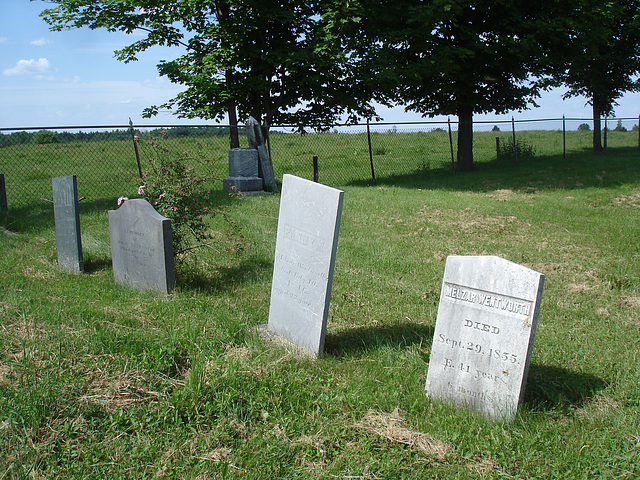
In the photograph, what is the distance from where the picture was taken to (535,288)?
123 inches

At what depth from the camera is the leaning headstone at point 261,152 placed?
13.4 metres

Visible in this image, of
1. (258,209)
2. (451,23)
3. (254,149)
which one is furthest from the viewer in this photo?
(451,23)

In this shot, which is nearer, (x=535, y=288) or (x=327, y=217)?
(x=535, y=288)

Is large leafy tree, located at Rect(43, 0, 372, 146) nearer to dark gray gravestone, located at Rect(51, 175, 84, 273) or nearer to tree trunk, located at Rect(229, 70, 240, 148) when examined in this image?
tree trunk, located at Rect(229, 70, 240, 148)

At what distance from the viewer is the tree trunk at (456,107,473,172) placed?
59.7 feet

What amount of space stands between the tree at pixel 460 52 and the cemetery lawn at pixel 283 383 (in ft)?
35.6

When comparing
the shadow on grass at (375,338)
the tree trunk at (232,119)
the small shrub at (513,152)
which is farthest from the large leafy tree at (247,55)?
the shadow on grass at (375,338)

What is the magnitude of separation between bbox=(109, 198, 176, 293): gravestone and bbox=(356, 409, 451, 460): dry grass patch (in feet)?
10.0

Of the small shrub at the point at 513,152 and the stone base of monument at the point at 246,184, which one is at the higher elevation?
the small shrub at the point at 513,152

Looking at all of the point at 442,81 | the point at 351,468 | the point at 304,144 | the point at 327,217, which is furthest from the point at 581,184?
the point at 351,468

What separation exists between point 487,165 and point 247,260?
1540 centimetres

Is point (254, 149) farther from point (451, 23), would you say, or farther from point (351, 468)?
point (351, 468)

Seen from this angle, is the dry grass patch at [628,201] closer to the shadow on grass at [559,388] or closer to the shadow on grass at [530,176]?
the shadow on grass at [530,176]

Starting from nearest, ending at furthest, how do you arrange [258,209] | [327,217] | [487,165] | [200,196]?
[327,217], [200,196], [258,209], [487,165]
